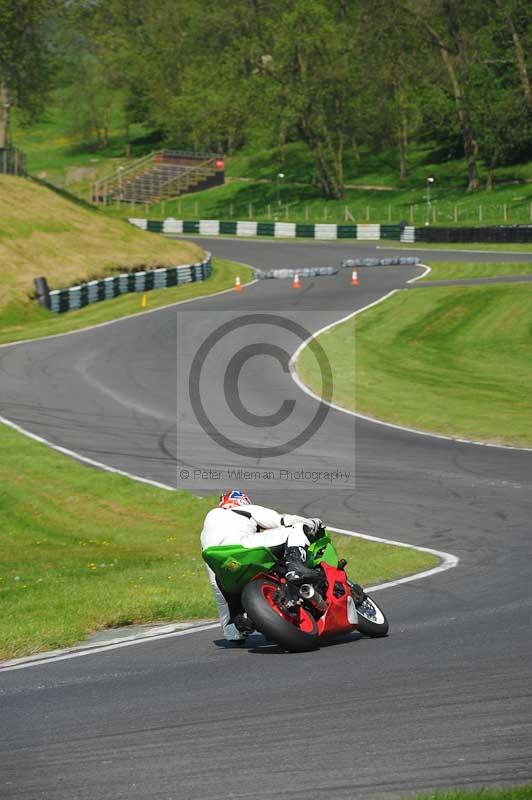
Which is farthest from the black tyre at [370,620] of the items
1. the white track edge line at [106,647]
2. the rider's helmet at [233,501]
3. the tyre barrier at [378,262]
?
the tyre barrier at [378,262]

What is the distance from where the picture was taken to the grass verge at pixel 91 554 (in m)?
12.9

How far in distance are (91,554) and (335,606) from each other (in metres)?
8.10

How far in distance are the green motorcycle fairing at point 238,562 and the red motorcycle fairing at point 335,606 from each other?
25cm

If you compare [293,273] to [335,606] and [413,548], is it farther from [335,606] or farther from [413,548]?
[335,606]

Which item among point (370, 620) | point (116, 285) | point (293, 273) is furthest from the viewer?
point (293, 273)

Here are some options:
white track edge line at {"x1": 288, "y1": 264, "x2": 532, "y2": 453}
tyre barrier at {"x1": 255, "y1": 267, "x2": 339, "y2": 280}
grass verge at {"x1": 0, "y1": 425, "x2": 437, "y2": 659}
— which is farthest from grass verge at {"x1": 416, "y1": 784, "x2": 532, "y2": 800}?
tyre barrier at {"x1": 255, "y1": 267, "x2": 339, "y2": 280}

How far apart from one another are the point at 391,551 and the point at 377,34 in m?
88.7

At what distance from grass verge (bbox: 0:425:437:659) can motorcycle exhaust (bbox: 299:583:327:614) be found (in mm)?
2707

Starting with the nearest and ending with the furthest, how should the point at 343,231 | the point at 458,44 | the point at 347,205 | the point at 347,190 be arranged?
the point at 343,231 → the point at 458,44 → the point at 347,205 → the point at 347,190

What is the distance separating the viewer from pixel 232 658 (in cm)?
1057

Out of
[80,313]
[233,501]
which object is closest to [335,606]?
[233,501]

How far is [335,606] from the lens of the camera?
10.8 metres

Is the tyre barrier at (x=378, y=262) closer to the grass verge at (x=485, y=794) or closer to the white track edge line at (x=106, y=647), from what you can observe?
the white track edge line at (x=106, y=647)

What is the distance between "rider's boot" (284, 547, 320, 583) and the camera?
1051 centimetres
